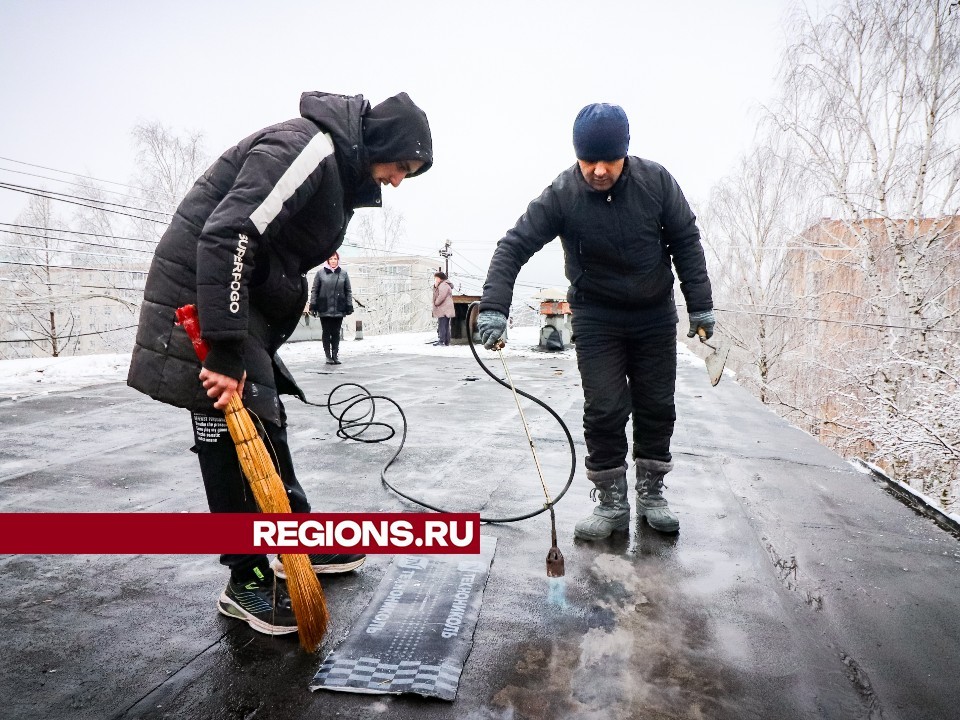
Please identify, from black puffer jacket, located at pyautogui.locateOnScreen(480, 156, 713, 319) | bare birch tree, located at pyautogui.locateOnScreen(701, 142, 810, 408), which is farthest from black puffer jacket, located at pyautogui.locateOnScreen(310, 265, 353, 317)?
bare birch tree, located at pyautogui.locateOnScreen(701, 142, 810, 408)

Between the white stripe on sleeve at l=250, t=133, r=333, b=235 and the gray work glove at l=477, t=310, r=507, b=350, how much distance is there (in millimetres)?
1021

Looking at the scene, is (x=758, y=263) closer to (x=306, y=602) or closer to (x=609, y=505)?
(x=609, y=505)

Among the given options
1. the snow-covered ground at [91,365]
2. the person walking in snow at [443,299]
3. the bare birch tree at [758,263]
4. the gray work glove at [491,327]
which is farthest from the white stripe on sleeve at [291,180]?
the bare birch tree at [758,263]

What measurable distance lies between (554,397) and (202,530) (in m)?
5.15

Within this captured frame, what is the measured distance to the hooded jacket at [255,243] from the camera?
5.19ft

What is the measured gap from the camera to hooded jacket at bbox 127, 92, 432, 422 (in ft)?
5.19

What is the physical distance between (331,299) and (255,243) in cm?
799

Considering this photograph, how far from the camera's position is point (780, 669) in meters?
1.63

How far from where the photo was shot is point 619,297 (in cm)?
257

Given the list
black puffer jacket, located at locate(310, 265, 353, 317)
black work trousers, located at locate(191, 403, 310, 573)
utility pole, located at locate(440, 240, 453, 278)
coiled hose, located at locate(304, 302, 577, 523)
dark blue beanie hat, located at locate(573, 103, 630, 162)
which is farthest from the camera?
utility pole, located at locate(440, 240, 453, 278)

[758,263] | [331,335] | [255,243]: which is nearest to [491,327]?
[255,243]

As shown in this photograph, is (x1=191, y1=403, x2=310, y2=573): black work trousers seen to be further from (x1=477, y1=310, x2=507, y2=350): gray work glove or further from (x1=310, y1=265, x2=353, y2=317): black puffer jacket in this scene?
(x1=310, y1=265, x2=353, y2=317): black puffer jacket

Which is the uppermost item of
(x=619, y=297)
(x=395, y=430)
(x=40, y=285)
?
(x=40, y=285)

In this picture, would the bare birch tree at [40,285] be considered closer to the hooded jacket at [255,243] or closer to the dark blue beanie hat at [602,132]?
the hooded jacket at [255,243]
